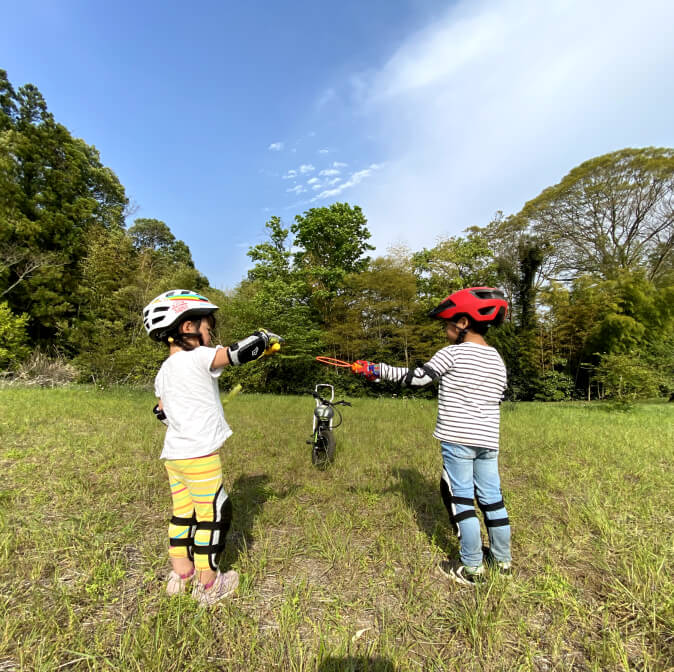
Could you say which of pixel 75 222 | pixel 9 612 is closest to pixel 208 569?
pixel 9 612

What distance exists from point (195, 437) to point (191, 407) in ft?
0.60

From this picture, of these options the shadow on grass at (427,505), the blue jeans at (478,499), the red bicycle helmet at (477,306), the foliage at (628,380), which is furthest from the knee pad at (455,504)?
the foliage at (628,380)

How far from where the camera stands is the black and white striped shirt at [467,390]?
7.16ft

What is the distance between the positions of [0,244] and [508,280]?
3124 cm

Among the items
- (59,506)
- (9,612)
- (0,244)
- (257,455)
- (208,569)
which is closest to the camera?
(9,612)

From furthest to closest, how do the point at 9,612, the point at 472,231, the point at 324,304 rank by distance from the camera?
the point at 472,231, the point at 324,304, the point at 9,612

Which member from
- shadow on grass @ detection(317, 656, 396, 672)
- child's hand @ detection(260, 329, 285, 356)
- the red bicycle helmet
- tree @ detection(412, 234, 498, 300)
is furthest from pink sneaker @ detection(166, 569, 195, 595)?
tree @ detection(412, 234, 498, 300)

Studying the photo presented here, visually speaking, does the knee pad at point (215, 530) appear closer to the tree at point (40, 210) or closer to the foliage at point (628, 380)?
the foliage at point (628, 380)

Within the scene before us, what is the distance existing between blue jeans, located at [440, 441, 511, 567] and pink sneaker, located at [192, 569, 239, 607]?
1550 millimetres

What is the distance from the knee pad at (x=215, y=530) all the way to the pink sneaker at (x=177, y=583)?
0.25m

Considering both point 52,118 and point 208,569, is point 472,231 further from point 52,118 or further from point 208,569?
point 52,118

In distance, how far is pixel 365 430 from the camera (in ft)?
23.4

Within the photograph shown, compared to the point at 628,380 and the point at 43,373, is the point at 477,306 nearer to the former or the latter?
the point at 628,380

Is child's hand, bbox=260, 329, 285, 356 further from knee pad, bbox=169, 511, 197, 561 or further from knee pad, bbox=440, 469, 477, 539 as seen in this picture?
knee pad, bbox=440, 469, 477, 539
